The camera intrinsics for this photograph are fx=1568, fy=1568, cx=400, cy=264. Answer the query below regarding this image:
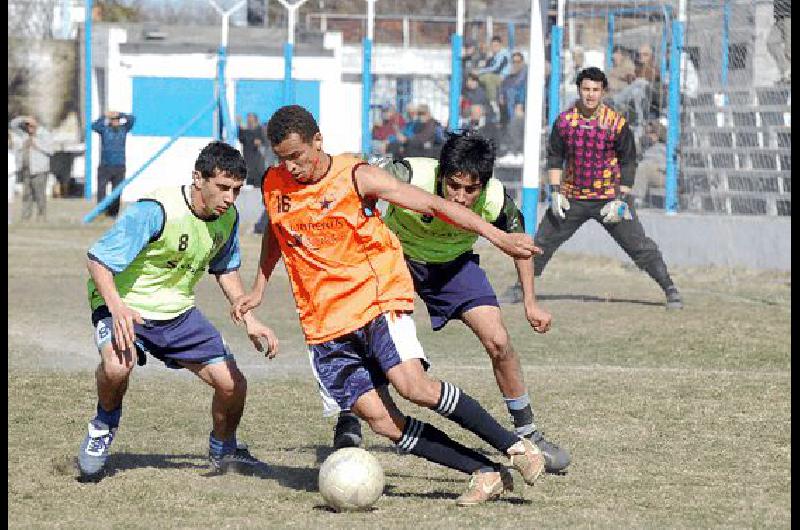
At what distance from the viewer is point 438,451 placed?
262 inches

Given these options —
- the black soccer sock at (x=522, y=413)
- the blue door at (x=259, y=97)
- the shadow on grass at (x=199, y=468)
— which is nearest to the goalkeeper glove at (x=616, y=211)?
the black soccer sock at (x=522, y=413)

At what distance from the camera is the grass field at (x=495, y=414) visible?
6.55m

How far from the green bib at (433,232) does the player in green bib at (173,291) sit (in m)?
0.94

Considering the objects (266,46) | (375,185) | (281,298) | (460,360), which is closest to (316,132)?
(375,185)

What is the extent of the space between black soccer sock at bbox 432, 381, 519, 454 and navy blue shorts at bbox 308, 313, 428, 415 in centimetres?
19

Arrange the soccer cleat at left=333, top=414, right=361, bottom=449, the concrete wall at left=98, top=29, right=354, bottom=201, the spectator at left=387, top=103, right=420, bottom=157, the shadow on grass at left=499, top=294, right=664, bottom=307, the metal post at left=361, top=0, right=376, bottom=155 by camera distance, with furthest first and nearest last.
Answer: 1. the concrete wall at left=98, top=29, right=354, bottom=201
2. the spectator at left=387, top=103, right=420, bottom=157
3. the metal post at left=361, top=0, right=376, bottom=155
4. the shadow on grass at left=499, top=294, right=664, bottom=307
5. the soccer cleat at left=333, top=414, right=361, bottom=449

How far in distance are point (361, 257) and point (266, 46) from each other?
26174mm

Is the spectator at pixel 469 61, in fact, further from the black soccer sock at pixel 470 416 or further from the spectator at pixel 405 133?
the black soccer sock at pixel 470 416

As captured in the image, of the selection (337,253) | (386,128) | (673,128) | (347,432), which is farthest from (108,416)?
(386,128)

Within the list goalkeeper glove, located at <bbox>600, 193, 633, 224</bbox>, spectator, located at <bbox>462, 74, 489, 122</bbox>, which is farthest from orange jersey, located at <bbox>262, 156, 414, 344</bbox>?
spectator, located at <bbox>462, 74, 489, 122</bbox>

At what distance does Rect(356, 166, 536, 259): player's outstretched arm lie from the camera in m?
6.37

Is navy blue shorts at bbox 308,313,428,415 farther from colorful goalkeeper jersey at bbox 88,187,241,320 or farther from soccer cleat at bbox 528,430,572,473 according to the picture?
soccer cleat at bbox 528,430,572,473

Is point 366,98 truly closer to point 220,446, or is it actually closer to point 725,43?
point 725,43

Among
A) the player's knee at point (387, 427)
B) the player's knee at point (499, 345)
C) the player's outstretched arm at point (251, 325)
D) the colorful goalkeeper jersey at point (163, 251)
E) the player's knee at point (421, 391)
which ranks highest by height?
the colorful goalkeeper jersey at point (163, 251)
